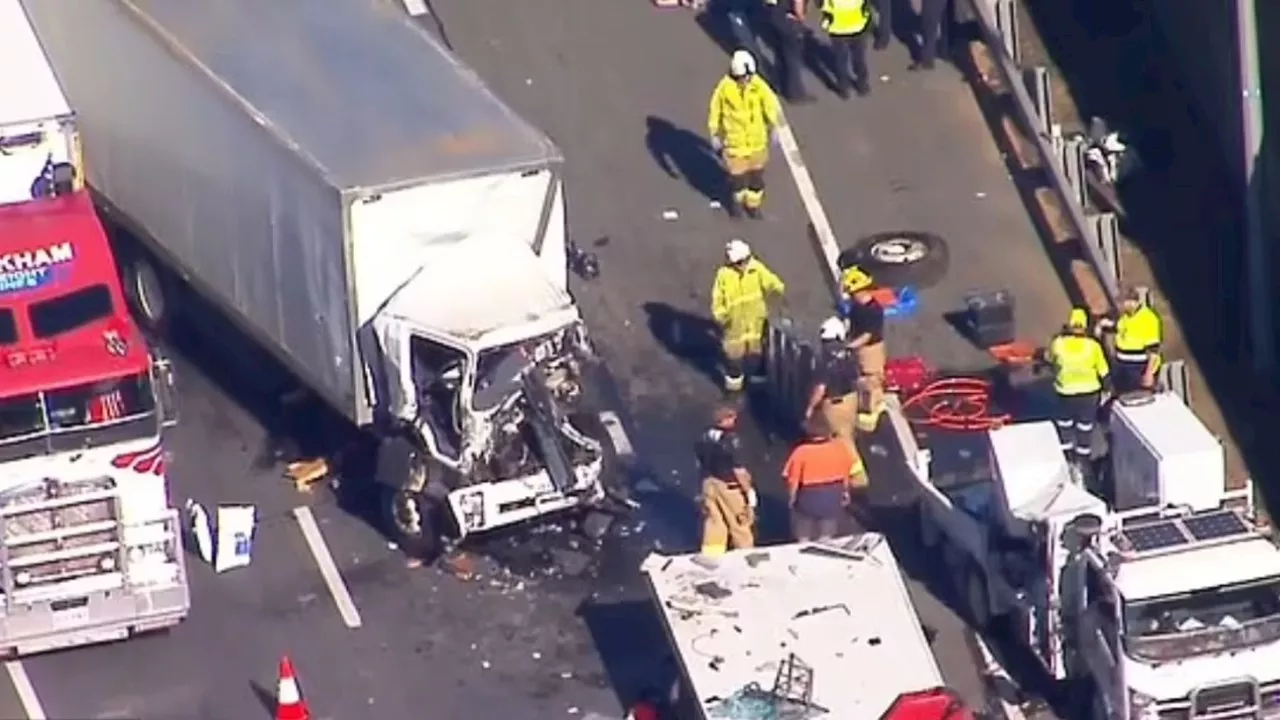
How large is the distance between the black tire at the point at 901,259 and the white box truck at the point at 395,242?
404 centimetres

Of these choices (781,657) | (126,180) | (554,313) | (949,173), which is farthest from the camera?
(949,173)

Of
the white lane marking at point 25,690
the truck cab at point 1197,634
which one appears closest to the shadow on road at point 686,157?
the white lane marking at point 25,690

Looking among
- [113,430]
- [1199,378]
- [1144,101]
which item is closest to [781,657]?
[113,430]

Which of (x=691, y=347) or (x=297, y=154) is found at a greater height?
(x=297, y=154)

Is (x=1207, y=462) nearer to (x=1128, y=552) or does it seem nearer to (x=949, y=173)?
(x=1128, y=552)

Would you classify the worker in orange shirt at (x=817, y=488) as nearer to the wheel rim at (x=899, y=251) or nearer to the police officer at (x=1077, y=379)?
the police officer at (x=1077, y=379)

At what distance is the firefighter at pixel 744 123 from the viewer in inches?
1475

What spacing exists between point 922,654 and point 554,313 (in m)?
4.91

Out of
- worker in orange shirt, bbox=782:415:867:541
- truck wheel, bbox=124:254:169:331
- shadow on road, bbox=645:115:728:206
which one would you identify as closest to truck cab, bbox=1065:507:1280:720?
worker in orange shirt, bbox=782:415:867:541

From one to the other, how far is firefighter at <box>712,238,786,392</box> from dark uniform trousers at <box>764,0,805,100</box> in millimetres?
4333

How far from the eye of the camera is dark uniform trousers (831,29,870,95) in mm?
39781

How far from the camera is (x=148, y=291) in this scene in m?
37.2

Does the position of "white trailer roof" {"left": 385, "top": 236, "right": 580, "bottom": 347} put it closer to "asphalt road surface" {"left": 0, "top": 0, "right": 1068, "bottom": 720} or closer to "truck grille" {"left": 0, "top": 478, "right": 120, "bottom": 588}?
"asphalt road surface" {"left": 0, "top": 0, "right": 1068, "bottom": 720}

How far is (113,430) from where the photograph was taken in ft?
104
